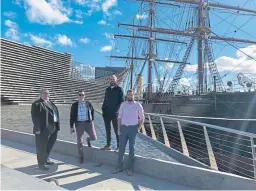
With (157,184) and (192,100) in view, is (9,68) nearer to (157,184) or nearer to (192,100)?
(192,100)

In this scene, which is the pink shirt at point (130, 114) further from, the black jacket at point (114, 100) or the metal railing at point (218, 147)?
the metal railing at point (218, 147)

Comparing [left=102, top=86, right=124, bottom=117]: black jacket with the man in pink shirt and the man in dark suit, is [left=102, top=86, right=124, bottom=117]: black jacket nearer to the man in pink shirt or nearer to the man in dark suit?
the man in pink shirt

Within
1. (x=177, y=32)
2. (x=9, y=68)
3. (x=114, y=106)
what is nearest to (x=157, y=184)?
(x=114, y=106)

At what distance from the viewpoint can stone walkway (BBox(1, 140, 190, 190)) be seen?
3.89 metres

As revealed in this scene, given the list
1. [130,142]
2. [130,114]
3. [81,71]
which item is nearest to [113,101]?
[130,114]

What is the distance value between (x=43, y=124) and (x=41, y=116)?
0.48 ft

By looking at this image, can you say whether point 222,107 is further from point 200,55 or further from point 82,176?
point 82,176

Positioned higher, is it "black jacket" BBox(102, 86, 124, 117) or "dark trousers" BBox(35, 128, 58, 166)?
"black jacket" BBox(102, 86, 124, 117)

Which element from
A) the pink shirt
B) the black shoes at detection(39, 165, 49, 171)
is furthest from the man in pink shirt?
the black shoes at detection(39, 165, 49, 171)

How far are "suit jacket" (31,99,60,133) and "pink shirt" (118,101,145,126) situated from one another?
1.32m

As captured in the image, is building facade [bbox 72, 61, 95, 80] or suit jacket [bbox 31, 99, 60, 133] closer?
suit jacket [bbox 31, 99, 60, 133]

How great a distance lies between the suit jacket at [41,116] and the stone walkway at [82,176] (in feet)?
2.49

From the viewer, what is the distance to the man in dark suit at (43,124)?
15.6ft

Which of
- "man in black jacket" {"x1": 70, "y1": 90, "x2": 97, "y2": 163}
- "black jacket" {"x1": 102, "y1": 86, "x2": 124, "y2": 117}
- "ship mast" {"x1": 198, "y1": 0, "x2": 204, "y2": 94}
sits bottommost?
"man in black jacket" {"x1": 70, "y1": 90, "x2": 97, "y2": 163}
